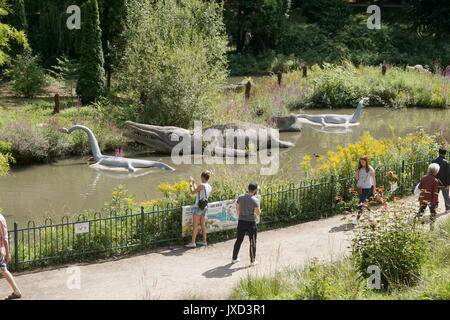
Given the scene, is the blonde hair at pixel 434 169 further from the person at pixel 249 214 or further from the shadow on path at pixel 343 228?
the person at pixel 249 214

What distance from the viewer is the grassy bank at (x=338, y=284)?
27.5 ft

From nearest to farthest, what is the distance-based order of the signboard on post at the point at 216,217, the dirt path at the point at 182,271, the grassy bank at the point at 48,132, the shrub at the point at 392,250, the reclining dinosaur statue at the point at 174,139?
1. the shrub at the point at 392,250
2. the dirt path at the point at 182,271
3. the signboard on post at the point at 216,217
4. the grassy bank at the point at 48,132
5. the reclining dinosaur statue at the point at 174,139

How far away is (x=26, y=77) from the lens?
88.4 ft

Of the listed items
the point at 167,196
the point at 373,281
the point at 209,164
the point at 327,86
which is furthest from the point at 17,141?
the point at 327,86

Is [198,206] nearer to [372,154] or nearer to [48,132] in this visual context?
[372,154]

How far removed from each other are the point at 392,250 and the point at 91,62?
1811cm

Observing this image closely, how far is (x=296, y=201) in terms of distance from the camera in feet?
43.6

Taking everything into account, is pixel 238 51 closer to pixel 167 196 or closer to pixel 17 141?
pixel 17 141

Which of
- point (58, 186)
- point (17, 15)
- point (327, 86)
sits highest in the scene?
point (17, 15)

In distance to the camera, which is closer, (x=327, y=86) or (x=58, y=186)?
(x=58, y=186)

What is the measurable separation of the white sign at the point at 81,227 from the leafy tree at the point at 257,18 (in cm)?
3027

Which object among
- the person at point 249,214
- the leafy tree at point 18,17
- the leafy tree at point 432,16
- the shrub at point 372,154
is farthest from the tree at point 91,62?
the leafy tree at point 432,16
